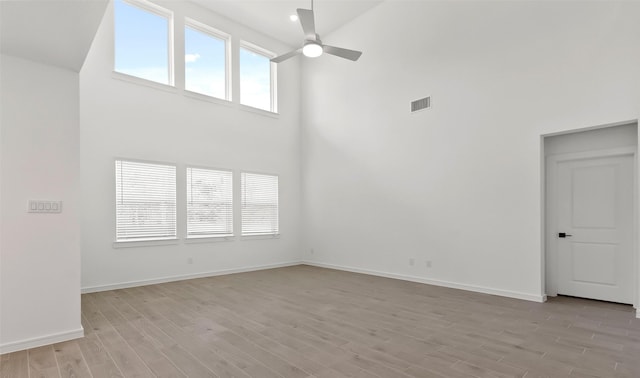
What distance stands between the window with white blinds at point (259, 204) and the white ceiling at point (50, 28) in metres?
4.49

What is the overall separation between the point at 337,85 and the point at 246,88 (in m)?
2.06

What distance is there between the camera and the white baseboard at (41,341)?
120 inches

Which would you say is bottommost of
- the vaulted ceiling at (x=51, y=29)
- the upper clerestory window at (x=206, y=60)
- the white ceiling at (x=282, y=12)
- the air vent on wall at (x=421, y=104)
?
the vaulted ceiling at (x=51, y=29)

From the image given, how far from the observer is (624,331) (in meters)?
3.54

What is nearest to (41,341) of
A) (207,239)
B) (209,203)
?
(207,239)

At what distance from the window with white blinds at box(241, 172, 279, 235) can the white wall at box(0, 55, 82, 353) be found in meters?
4.17

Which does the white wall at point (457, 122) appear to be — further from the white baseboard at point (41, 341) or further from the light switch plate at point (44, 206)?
the light switch plate at point (44, 206)

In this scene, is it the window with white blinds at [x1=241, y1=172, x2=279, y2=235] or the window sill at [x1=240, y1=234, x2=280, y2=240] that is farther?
the window with white blinds at [x1=241, y1=172, x2=279, y2=235]

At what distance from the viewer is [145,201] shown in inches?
240

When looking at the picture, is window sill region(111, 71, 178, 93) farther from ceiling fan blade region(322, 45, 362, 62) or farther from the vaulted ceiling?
ceiling fan blade region(322, 45, 362, 62)

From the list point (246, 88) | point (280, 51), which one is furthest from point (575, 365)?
point (280, 51)

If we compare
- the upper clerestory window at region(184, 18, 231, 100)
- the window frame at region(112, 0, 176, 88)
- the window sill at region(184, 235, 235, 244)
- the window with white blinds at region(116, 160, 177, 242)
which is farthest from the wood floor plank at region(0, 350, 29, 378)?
the upper clerestory window at region(184, 18, 231, 100)

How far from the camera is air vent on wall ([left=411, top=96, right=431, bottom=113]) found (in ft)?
20.2

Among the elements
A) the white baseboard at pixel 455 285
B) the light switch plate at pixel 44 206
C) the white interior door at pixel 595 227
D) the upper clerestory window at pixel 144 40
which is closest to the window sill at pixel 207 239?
the white baseboard at pixel 455 285
